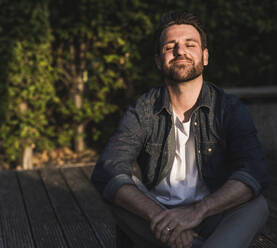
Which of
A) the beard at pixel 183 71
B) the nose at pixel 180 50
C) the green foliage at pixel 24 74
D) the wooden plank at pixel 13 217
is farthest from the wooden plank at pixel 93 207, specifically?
the nose at pixel 180 50

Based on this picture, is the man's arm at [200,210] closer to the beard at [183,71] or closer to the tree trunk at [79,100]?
the beard at [183,71]

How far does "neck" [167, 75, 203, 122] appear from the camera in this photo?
2232mm

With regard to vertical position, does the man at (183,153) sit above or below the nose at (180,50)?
below

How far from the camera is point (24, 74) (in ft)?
14.4

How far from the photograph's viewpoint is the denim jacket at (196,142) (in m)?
2.00

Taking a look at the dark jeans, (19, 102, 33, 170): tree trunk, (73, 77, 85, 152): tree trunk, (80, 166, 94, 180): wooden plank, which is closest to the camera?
the dark jeans

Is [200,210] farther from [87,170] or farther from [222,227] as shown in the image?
[87,170]

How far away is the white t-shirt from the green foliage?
8.70ft

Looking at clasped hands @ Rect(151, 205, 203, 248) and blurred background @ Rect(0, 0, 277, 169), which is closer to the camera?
clasped hands @ Rect(151, 205, 203, 248)

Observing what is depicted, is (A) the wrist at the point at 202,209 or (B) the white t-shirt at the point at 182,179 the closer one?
(A) the wrist at the point at 202,209

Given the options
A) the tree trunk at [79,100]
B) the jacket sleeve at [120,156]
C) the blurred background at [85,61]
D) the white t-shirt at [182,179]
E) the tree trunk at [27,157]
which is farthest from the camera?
the tree trunk at [79,100]

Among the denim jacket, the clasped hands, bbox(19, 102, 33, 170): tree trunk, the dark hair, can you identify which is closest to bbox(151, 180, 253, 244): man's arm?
the clasped hands

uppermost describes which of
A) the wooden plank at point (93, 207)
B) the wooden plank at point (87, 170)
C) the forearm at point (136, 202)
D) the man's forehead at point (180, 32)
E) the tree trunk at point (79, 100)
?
the man's forehead at point (180, 32)

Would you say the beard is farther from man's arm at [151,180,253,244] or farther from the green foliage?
the green foliage
